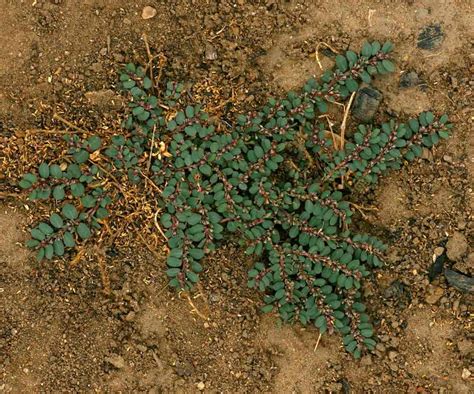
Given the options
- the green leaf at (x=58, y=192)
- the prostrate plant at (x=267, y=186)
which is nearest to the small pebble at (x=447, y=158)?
the prostrate plant at (x=267, y=186)

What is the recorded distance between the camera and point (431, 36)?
13.1 feet

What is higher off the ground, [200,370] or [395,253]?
[395,253]

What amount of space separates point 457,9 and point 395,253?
4.88ft

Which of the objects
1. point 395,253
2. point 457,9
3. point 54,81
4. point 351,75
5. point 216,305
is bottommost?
point 216,305

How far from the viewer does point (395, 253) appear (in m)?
3.98

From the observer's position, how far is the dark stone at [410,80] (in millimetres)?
3986

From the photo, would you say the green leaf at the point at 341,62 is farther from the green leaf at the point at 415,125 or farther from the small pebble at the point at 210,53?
the small pebble at the point at 210,53

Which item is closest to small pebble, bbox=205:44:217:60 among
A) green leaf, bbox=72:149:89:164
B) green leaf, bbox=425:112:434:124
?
green leaf, bbox=72:149:89:164

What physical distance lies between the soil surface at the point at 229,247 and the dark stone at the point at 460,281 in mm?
42

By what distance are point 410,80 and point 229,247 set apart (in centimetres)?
145

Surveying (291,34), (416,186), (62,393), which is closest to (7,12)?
(291,34)

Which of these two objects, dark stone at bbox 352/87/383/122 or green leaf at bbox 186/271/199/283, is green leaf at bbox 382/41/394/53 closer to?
dark stone at bbox 352/87/383/122

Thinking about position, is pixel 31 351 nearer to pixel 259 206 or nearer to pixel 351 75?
pixel 259 206

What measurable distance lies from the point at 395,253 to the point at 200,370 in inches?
52.1
